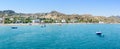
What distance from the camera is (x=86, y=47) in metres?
42.6

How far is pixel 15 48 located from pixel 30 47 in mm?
2817

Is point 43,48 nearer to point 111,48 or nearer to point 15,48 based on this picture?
point 15,48

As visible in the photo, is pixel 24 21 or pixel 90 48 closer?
pixel 90 48

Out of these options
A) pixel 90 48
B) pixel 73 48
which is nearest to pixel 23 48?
pixel 73 48

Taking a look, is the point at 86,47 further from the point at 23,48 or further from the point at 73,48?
the point at 23,48

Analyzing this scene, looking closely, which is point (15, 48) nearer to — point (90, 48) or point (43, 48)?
point (43, 48)

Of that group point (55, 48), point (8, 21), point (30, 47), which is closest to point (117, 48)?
point (55, 48)

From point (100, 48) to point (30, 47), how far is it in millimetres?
12413

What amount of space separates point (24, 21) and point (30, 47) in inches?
5328

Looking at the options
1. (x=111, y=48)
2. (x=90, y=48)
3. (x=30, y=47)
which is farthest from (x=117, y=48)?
(x=30, y=47)

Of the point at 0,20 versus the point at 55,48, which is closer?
the point at 55,48

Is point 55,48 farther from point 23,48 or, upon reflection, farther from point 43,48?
point 23,48

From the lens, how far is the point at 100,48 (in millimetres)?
42156

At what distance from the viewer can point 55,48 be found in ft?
136
